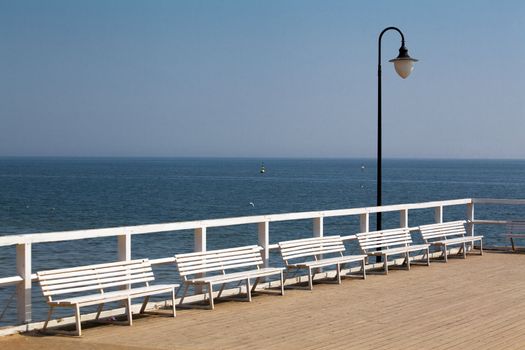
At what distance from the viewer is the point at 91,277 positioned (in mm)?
9008

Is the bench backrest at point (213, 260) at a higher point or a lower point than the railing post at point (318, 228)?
lower

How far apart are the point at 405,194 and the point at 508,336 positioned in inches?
3198

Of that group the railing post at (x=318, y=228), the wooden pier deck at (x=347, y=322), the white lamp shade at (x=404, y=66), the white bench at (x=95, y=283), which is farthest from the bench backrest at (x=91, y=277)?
the white lamp shade at (x=404, y=66)

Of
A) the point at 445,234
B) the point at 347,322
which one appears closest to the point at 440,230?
the point at 445,234

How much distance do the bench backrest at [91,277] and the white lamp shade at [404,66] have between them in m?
7.16

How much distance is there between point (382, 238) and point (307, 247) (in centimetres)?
203

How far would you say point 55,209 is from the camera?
67.7 meters

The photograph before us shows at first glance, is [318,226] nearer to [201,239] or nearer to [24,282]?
[201,239]

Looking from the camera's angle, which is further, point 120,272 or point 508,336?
point 120,272

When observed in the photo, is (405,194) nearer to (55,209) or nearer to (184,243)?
(55,209)

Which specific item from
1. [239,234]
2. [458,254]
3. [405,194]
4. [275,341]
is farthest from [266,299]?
[405,194]

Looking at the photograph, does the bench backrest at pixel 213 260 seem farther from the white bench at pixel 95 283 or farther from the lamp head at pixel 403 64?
the lamp head at pixel 403 64

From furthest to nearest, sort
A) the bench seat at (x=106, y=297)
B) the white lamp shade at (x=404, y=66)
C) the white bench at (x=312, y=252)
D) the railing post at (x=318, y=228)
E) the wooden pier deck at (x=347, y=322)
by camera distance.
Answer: the white lamp shade at (x=404, y=66) < the railing post at (x=318, y=228) < the white bench at (x=312, y=252) < the bench seat at (x=106, y=297) < the wooden pier deck at (x=347, y=322)

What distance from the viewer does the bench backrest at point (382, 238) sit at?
13.4m
